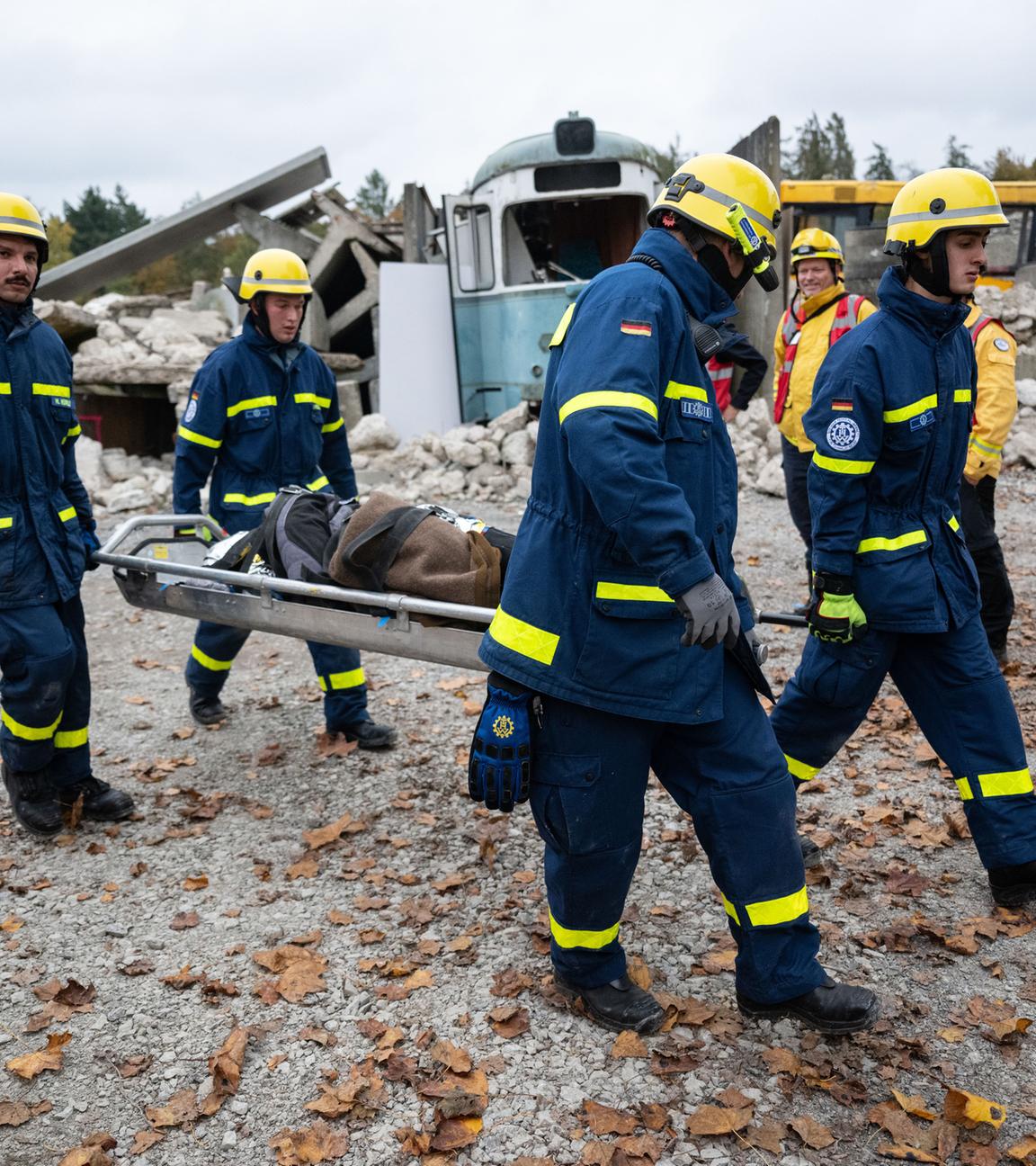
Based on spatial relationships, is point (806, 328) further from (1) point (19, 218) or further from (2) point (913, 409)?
(1) point (19, 218)

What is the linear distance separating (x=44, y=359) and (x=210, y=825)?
177cm

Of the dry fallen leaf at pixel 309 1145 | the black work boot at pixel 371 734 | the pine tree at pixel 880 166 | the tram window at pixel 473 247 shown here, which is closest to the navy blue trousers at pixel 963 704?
the dry fallen leaf at pixel 309 1145

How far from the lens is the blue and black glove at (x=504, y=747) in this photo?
7.81ft

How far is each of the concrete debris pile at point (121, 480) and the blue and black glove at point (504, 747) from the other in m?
8.16

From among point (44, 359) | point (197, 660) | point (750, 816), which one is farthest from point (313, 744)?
point (750, 816)

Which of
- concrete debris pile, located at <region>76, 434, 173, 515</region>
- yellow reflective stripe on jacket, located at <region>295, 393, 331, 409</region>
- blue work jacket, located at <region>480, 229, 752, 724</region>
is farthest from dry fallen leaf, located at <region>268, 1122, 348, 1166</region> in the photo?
concrete debris pile, located at <region>76, 434, 173, 515</region>

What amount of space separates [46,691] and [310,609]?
1.04 metres

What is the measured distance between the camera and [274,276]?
4348mm

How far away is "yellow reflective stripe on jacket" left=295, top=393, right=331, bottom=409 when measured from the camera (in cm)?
463

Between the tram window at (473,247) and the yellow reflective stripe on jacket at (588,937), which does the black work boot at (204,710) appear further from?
the tram window at (473,247)

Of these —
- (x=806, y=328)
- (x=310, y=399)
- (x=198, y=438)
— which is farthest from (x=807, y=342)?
(x=198, y=438)

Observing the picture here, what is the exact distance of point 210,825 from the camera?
3.96 metres

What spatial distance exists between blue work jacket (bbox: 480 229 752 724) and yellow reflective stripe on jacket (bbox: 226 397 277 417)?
2411mm

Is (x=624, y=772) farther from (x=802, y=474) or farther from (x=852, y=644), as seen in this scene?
(x=802, y=474)
